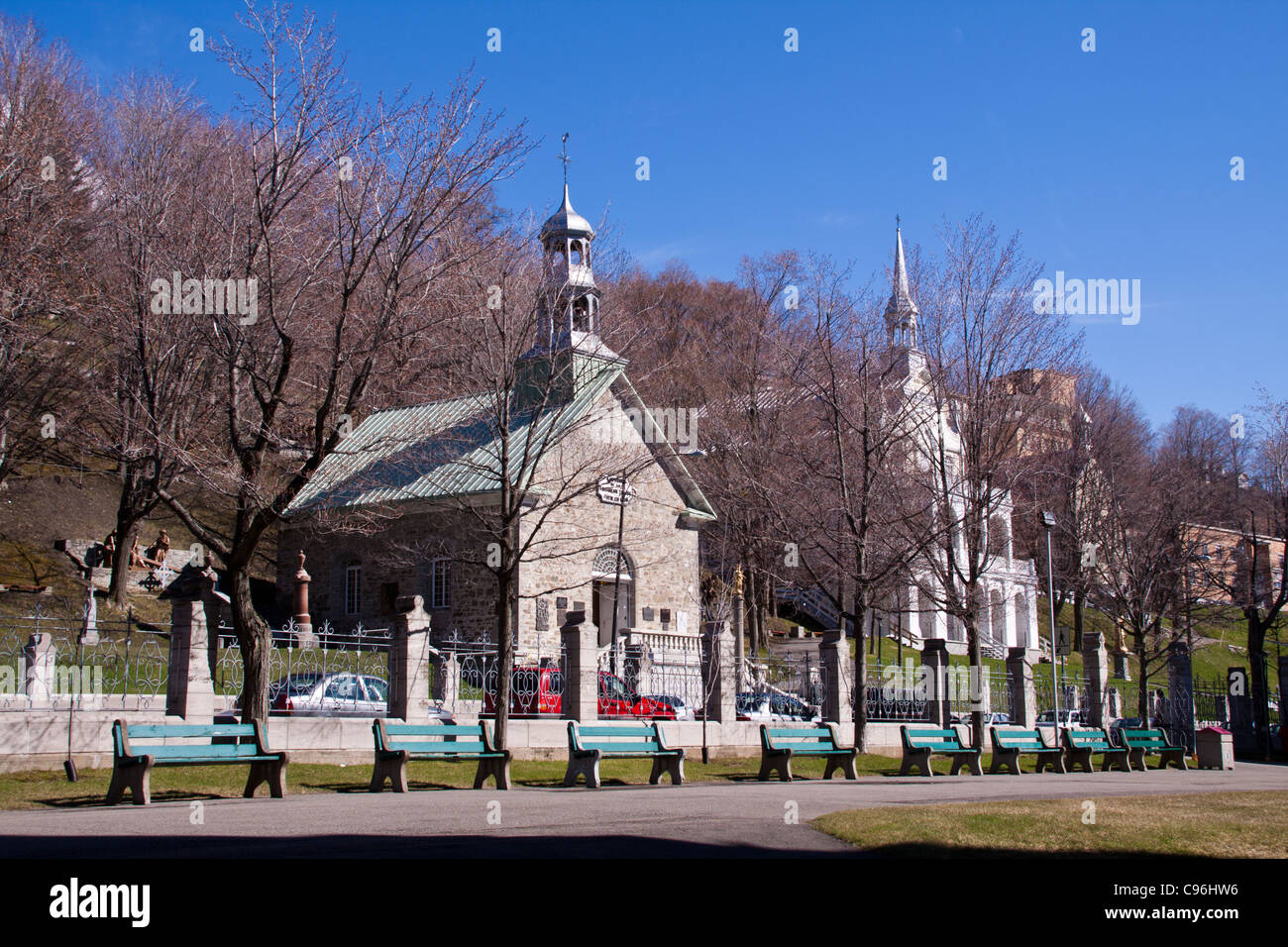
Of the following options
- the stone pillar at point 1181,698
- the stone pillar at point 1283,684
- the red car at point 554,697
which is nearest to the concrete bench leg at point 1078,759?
the red car at point 554,697

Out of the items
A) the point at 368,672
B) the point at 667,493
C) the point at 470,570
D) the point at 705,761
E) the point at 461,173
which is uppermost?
the point at 461,173

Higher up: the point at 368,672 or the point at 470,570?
the point at 470,570

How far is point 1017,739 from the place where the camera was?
20891 millimetres

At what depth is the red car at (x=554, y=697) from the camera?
20234mm

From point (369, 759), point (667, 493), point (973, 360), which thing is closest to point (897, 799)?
point (369, 759)

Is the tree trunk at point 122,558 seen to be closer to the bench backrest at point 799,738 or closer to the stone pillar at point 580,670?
the stone pillar at point 580,670

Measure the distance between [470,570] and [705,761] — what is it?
14.1 meters

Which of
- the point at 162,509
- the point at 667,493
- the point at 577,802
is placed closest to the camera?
the point at 577,802

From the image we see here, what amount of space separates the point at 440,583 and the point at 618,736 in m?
18.5

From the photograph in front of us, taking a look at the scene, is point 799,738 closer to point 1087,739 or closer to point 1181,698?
point 1087,739

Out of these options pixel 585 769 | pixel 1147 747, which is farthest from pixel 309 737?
pixel 1147 747

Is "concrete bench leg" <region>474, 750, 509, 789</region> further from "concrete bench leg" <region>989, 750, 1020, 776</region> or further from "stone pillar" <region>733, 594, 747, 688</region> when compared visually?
"concrete bench leg" <region>989, 750, 1020, 776</region>
